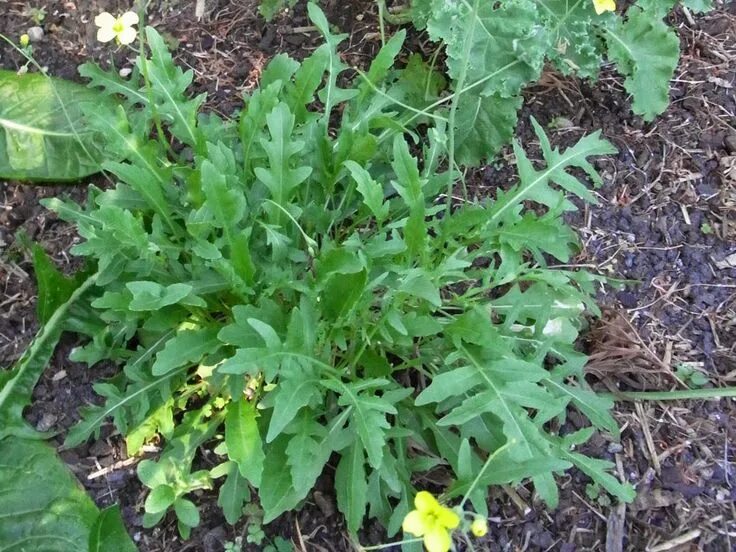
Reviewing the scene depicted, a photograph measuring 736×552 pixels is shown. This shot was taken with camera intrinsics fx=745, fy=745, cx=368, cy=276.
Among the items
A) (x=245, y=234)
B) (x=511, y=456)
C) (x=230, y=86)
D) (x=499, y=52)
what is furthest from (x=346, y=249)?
(x=230, y=86)

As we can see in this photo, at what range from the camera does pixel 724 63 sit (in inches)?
114

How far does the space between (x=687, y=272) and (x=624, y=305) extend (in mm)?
266

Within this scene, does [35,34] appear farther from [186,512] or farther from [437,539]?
[437,539]

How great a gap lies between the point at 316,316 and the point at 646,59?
61.6 inches

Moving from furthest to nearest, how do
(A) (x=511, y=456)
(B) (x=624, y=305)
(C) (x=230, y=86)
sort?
(C) (x=230, y=86) < (B) (x=624, y=305) < (A) (x=511, y=456)

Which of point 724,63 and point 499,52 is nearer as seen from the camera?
point 499,52

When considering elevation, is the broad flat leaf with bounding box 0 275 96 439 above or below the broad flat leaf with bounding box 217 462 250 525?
above

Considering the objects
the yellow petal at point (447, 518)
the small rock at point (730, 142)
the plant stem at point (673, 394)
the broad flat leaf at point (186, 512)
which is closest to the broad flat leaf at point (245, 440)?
the broad flat leaf at point (186, 512)

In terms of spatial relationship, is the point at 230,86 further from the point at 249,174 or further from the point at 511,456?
the point at 511,456

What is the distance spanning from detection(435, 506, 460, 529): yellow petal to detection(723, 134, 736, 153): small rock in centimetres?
201

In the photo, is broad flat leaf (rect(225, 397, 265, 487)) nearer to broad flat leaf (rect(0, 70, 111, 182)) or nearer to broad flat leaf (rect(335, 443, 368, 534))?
broad flat leaf (rect(335, 443, 368, 534))

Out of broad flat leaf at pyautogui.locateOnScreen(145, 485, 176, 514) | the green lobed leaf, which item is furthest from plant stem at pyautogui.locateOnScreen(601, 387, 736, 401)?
broad flat leaf at pyautogui.locateOnScreen(145, 485, 176, 514)

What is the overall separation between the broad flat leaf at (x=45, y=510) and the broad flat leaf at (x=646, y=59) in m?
2.17

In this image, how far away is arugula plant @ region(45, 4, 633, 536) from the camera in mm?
1902
